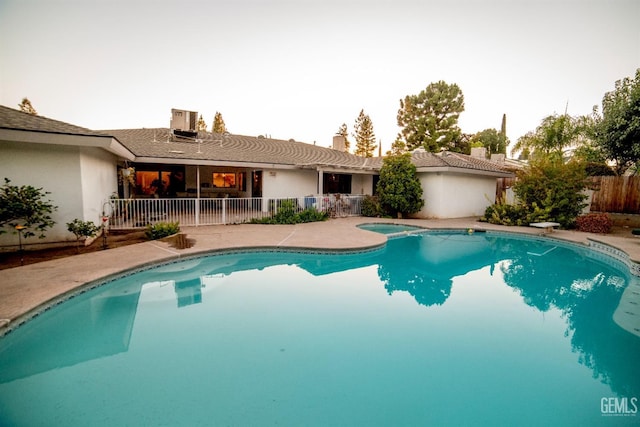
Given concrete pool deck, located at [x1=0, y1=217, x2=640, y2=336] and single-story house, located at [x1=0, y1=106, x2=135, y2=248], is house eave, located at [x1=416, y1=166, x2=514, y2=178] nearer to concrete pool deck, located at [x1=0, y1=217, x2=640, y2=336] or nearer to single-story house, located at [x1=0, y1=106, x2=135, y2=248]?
concrete pool deck, located at [x1=0, y1=217, x2=640, y2=336]

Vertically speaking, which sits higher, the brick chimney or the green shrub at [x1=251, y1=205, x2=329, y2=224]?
the brick chimney

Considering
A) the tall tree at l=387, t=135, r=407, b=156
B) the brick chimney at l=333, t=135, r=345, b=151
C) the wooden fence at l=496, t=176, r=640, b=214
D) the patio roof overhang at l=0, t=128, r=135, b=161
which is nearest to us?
the patio roof overhang at l=0, t=128, r=135, b=161

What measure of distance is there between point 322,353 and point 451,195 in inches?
560

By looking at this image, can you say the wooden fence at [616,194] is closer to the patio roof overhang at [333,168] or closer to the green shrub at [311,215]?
the patio roof overhang at [333,168]

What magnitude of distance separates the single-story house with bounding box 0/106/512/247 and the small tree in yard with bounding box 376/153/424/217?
3.42 ft

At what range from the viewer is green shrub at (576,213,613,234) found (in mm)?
11758

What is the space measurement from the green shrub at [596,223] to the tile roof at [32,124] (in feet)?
61.0

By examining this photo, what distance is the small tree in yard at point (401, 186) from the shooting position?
572 inches

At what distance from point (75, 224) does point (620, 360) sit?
11445mm

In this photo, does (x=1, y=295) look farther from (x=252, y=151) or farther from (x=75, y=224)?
(x=252, y=151)

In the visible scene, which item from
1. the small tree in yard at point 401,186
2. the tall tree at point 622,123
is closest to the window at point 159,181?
the small tree in yard at point 401,186

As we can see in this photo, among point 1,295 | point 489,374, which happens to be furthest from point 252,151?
point 489,374

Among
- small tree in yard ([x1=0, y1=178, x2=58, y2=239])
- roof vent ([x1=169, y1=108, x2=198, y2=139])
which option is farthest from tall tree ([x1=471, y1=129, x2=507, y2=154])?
small tree in yard ([x1=0, y1=178, x2=58, y2=239])

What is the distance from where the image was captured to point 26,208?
6.55m
